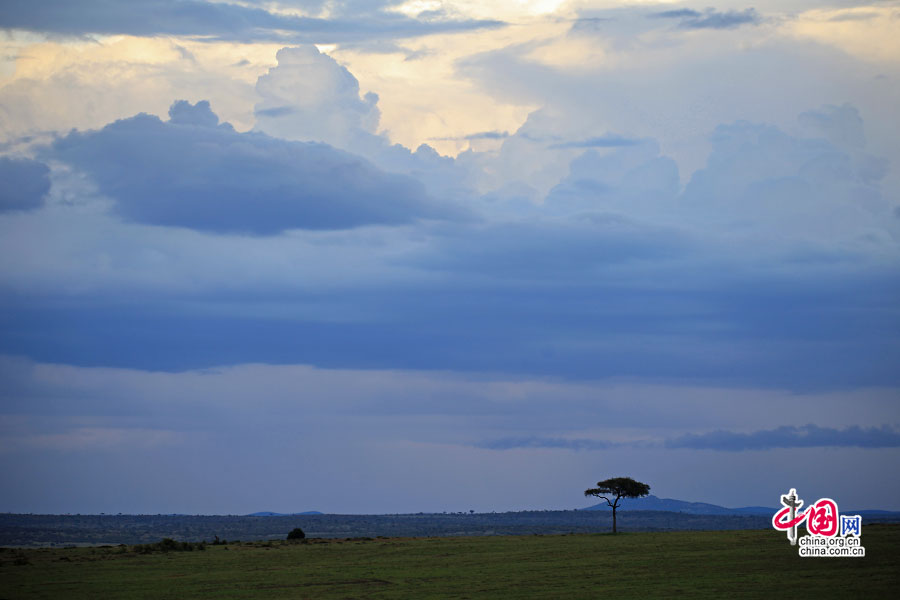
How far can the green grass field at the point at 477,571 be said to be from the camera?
60.3 m

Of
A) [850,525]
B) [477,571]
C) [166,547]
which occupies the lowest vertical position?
[166,547]

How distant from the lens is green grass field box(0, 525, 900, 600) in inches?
2375

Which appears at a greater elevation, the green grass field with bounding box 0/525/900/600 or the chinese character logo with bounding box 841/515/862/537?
the chinese character logo with bounding box 841/515/862/537

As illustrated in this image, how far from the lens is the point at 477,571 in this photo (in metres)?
73.2

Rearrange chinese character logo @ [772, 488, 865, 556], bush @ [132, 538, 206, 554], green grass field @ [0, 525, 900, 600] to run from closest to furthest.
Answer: green grass field @ [0, 525, 900, 600], chinese character logo @ [772, 488, 865, 556], bush @ [132, 538, 206, 554]

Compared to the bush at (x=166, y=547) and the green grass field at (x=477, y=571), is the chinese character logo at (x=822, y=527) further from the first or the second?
the bush at (x=166, y=547)

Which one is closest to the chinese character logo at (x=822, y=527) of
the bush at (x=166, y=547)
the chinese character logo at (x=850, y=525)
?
the chinese character logo at (x=850, y=525)

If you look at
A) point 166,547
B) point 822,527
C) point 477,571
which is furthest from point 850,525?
point 166,547

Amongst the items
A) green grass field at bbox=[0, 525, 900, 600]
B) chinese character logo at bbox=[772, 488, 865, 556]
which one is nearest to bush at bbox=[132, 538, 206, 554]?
green grass field at bbox=[0, 525, 900, 600]

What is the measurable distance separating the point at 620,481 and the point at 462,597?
72.7m

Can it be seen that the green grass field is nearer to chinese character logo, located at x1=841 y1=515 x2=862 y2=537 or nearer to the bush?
the bush

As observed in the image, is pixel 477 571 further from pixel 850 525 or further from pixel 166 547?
pixel 166 547

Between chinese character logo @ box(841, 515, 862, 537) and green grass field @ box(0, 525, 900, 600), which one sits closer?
green grass field @ box(0, 525, 900, 600)

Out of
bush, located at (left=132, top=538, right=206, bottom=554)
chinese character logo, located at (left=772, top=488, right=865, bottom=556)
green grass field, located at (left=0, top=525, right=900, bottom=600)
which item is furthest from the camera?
bush, located at (left=132, top=538, right=206, bottom=554)
